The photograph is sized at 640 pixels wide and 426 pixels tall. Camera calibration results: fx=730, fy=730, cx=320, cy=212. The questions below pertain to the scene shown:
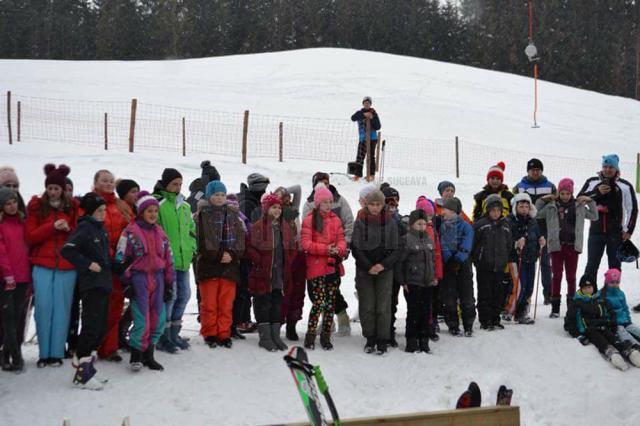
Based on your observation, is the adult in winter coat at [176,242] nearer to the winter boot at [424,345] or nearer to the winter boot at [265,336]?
the winter boot at [265,336]

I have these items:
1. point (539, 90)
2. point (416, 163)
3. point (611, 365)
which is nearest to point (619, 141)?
point (539, 90)

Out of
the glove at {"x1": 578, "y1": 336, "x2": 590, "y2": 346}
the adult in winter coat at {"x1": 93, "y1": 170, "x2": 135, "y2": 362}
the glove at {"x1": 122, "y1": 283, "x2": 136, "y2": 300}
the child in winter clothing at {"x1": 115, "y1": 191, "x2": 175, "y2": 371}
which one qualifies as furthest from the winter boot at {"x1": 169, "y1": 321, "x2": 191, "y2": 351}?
the glove at {"x1": 578, "y1": 336, "x2": 590, "y2": 346}

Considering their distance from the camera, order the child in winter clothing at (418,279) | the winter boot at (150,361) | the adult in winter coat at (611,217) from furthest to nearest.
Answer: the adult in winter coat at (611,217)
the child in winter clothing at (418,279)
the winter boot at (150,361)

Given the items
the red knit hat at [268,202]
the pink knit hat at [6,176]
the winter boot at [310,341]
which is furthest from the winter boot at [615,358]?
the pink knit hat at [6,176]

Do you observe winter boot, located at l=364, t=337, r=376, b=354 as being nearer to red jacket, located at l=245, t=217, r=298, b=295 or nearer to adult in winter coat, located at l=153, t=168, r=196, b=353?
red jacket, located at l=245, t=217, r=298, b=295

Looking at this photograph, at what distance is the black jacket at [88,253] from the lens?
6.10 metres

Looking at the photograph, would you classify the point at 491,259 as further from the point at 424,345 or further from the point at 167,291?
the point at 167,291

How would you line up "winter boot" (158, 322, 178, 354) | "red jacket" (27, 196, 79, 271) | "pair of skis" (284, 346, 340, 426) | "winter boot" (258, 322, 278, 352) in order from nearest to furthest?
"pair of skis" (284, 346, 340, 426), "red jacket" (27, 196, 79, 271), "winter boot" (158, 322, 178, 354), "winter boot" (258, 322, 278, 352)

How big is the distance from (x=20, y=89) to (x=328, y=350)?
2950cm

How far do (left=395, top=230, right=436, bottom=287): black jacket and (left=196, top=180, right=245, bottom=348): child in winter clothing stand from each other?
67.8 inches

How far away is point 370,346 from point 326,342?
461 millimetres

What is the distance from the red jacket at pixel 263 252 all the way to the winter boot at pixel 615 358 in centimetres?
338

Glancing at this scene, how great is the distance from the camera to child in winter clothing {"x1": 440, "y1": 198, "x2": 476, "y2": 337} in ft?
26.5

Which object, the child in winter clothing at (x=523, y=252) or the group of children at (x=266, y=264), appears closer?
the group of children at (x=266, y=264)
